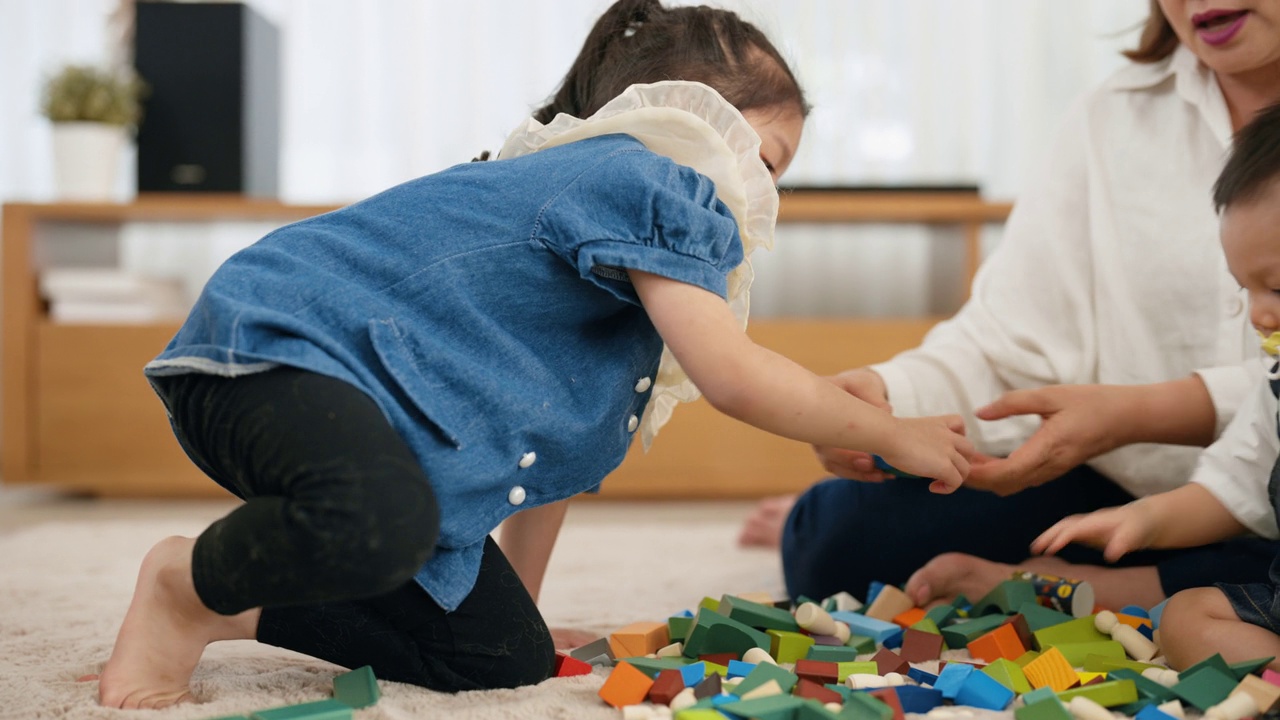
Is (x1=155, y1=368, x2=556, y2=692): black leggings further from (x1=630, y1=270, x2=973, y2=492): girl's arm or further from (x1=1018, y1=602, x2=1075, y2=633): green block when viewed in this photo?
(x1=1018, y1=602, x2=1075, y2=633): green block

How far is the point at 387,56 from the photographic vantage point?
2.98 m

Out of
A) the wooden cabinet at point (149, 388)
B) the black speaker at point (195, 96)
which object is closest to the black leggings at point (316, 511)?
the wooden cabinet at point (149, 388)

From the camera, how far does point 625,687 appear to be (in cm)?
88

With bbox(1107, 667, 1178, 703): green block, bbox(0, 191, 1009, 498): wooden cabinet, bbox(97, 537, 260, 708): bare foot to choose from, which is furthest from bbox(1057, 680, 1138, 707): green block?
bbox(0, 191, 1009, 498): wooden cabinet

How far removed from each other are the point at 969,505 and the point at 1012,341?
0.20 m

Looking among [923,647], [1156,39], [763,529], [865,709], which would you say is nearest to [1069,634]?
[923,647]

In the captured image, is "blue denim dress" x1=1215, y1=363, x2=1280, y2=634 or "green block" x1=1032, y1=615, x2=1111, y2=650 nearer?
"blue denim dress" x1=1215, y1=363, x2=1280, y2=634

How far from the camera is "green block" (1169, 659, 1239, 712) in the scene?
0.84 m

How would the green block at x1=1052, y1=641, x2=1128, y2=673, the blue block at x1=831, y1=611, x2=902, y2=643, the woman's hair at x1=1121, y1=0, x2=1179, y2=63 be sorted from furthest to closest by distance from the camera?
the woman's hair at x1=1121, y1=0, x2=1179, y2=63
the blue block at x1=831, y1=611, x2=902, y2=643
the green block at x1=1052, y1=641, x2=1128, y2=673

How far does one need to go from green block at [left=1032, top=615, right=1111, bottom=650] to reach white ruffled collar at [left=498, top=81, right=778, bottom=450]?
1.28 ft

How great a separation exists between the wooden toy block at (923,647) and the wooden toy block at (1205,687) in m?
0.21

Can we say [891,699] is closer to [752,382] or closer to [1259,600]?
[752,382]

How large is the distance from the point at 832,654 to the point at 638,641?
174 mm

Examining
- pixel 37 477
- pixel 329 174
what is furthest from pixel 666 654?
pixel 329 174
